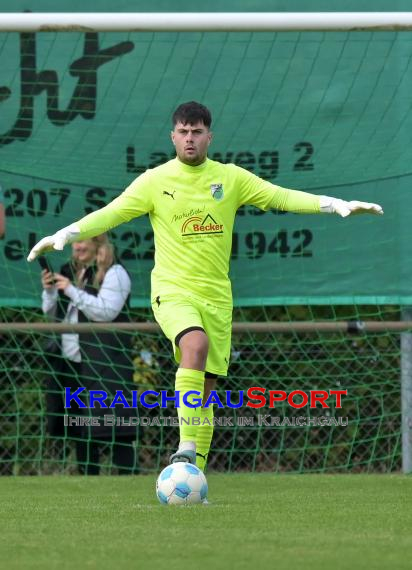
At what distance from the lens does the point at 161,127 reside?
8812 millimetres

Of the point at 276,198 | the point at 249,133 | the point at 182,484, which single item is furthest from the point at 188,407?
the point at 249,133

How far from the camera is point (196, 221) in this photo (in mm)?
6617

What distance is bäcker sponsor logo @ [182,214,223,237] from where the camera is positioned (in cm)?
660

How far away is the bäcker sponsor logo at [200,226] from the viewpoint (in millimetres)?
6602

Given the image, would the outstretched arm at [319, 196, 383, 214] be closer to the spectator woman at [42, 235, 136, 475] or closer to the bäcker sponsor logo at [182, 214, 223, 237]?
the bäcker sponsor logo at [182, 214, 223, 237]

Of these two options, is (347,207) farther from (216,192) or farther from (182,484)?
(182,484)

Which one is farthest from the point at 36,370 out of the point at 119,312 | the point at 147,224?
the point at 147,224

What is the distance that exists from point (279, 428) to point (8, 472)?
Answer: 2080 mm

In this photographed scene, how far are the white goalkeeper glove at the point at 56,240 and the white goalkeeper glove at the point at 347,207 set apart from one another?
133cm

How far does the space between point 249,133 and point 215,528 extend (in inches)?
170

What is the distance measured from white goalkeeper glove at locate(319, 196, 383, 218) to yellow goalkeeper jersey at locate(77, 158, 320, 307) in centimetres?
5

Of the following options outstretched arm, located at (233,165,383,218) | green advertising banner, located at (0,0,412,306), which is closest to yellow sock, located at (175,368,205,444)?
outstretched arm, located at (233,165,383,218)

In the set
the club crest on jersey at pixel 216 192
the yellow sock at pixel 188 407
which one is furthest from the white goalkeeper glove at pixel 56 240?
the yellow sock at pixel 188 407

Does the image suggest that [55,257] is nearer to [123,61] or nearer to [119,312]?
[119,312]
